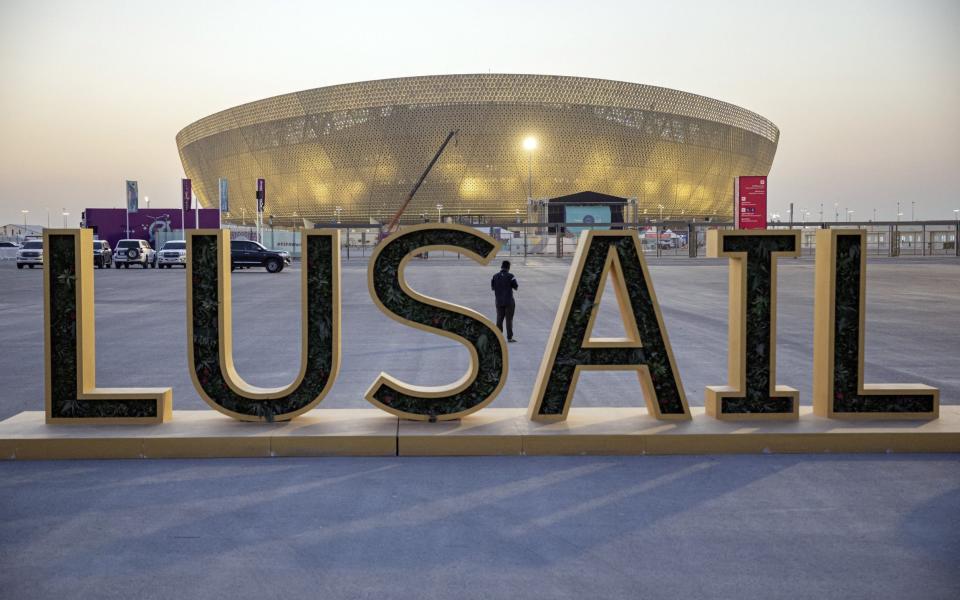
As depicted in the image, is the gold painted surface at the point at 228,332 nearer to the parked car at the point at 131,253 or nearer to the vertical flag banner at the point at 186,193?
the parked car at the point at 131,253

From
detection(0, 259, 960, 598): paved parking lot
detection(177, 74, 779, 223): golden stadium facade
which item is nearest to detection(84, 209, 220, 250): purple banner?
detection(177, 74, 779, 223): golden stadium facade

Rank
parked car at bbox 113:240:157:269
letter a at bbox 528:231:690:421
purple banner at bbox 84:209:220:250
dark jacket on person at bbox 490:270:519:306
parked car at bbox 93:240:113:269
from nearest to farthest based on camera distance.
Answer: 1. letter a at bbox 528:231:690:421
2. dark jacket on person at bbox 490:270:519:306
3. parked car at bbox 113:240:157:269
4. parked car at bbox 93:240:113:269
5. purple banner at bbox 84:209:220:250

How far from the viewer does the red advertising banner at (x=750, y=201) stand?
55.1m

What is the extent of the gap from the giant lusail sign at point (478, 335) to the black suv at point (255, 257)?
116 feet

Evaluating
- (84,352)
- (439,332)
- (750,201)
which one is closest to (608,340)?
(439,332)

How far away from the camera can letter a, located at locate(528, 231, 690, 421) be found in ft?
22.5

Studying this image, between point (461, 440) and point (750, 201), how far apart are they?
176 ft

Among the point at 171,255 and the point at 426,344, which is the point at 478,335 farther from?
the point at 171,255

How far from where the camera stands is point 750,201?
56094 millimetres

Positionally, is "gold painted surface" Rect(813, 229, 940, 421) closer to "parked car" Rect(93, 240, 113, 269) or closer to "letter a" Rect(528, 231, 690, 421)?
"letter a" Rect(528, 231, 690, 421)

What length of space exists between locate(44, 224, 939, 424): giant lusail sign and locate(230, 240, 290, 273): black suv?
35.3 metres

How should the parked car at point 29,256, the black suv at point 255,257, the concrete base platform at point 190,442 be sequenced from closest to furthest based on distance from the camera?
the concrete base platform at point 190,442 → the black suv at point 255,257 → the parked car at point 29,256

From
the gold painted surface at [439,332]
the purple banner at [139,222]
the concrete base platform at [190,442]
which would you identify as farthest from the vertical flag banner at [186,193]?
the gold painted surface at [439,332]

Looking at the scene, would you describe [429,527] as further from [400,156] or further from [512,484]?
[400,156]
